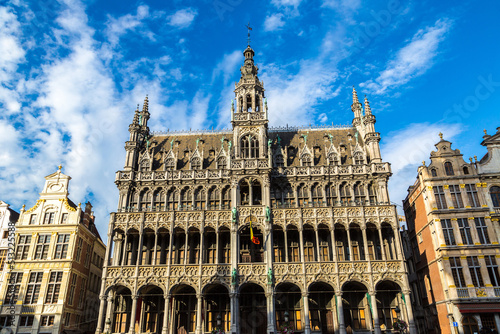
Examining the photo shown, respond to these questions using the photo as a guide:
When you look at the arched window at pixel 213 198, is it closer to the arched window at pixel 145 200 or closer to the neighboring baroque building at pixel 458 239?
the arched window at pixel 145 200

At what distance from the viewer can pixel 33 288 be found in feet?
143

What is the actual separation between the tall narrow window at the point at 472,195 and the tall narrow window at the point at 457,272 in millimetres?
6368

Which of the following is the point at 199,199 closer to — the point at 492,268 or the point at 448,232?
the point at 448,232

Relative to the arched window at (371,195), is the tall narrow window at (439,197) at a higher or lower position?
lower

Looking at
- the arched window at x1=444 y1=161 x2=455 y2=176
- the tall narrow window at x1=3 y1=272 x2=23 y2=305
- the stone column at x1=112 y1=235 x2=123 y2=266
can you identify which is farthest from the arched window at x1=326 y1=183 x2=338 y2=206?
the tall narrow window at x1=3 y1=272 x2=23 y2=305

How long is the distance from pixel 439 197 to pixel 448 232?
12.8ft

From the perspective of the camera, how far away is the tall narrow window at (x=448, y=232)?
4128cm

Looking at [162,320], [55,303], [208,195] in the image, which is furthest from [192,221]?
[55,303]

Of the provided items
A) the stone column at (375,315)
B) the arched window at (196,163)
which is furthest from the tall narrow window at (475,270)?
the arched window at (196,163)

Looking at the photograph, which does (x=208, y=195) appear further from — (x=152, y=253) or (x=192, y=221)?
(x=152, y=253)

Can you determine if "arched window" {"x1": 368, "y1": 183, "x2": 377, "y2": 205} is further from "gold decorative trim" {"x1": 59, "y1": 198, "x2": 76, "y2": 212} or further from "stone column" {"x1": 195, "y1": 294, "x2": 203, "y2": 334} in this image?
"gold decorative trim" {"x1": 59, "y1": 198, "x2": 76, "y2": 212}

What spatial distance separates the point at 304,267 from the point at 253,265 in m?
5.14

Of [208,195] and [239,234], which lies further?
[208,195]

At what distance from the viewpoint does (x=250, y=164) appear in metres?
45.6
